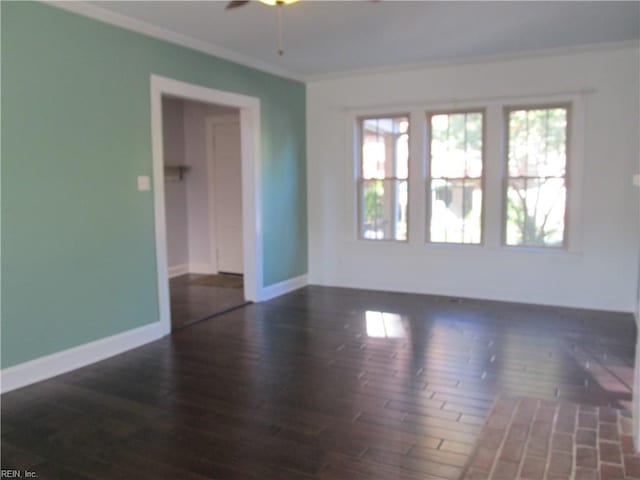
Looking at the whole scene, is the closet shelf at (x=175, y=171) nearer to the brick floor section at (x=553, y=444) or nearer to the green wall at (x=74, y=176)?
the green wall at (x=74, y=176)

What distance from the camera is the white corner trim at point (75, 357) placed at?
358 centimetres

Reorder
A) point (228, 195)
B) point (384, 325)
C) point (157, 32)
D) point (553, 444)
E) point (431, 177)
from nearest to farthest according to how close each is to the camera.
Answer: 1. point (553, 444)
2. point (157, 32)
3. point (384, 325)
4. point (431, 177)
5. point (228, 195)

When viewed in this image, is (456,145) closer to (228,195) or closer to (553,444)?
(228,195)

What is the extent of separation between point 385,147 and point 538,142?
1.78 meters

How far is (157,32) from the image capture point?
452 centimetres

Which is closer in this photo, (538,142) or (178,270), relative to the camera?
(538,142)

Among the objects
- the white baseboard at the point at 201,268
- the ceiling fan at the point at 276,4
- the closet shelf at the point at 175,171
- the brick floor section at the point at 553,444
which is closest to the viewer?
the brick floor section at the point at 553,444

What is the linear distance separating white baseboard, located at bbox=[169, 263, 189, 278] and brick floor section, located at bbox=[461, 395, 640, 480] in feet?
17.5

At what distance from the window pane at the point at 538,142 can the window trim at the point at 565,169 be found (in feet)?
0.11

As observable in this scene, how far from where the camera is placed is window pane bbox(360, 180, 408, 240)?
6574mm

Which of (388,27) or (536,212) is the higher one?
(388,27)

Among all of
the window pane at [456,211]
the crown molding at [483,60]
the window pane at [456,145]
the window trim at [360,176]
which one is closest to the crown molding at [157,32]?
the crown molding at [483,60]

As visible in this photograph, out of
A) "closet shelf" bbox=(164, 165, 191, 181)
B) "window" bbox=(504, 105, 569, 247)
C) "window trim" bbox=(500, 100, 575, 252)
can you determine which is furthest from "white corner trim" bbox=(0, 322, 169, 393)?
"window" bbox=(504, 105, 569, 247)

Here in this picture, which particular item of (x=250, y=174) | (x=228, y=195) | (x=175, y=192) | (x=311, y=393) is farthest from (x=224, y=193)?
(x=311, y=393)
